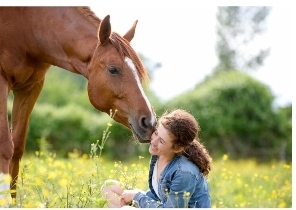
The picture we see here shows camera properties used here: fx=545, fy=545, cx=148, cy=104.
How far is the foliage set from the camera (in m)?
16.8

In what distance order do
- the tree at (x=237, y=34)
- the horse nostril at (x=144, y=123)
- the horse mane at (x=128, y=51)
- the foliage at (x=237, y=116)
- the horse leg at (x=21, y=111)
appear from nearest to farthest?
the horse nostril at (x=144, y=123), the horse mane at (x=128, y=51), the horse leg at (x=21, y=111), the foliage at (x=237, y=116), the tree at (x=237, y=34)

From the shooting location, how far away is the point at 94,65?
4691 mm

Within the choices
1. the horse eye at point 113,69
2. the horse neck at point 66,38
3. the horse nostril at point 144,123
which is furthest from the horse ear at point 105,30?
the horse nostril at point 144,123

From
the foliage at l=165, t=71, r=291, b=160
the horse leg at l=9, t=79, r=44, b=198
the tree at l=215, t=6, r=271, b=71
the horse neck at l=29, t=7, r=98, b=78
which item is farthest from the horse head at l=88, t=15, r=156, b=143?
the tree at l=215, t=6, r=271, b=71

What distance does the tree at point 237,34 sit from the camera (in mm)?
29109

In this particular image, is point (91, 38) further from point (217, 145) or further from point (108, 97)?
point (217, 145)

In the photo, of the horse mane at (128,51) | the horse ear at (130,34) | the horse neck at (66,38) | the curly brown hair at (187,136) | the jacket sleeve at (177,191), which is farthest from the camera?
the horse ear at (130,34)

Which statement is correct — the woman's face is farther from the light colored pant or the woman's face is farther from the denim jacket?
the light colored pant

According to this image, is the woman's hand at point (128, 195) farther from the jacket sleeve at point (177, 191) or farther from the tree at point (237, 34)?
the tree at point (237, 34)

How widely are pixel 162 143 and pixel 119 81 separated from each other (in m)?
0.86

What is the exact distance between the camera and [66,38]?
192 inches

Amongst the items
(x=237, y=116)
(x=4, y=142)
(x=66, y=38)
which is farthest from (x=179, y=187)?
(x=237, y=116)

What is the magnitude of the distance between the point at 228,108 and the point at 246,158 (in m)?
1.74

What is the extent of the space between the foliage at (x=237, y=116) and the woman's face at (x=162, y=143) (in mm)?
12532
